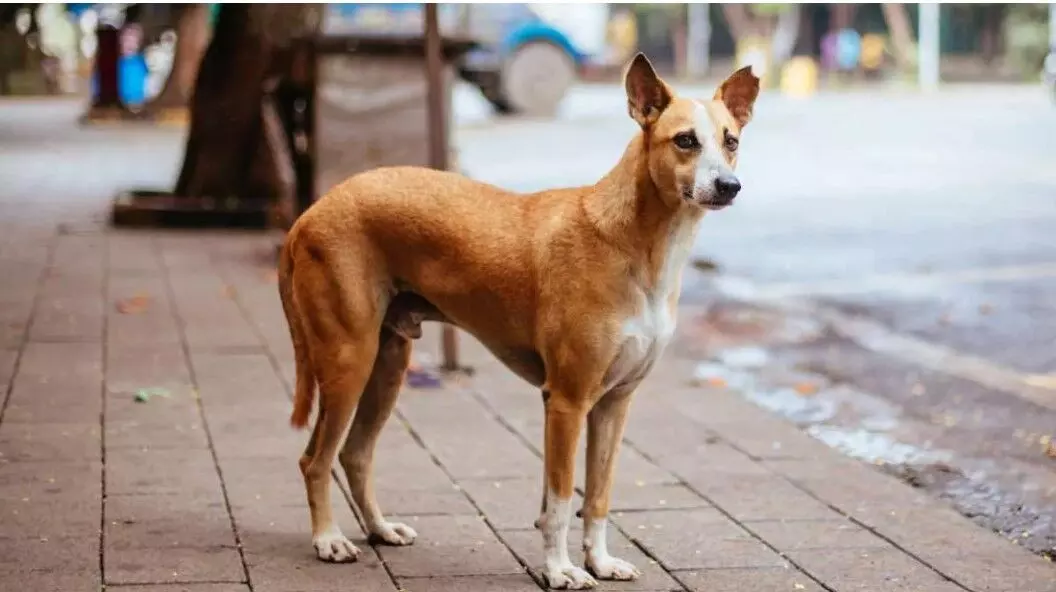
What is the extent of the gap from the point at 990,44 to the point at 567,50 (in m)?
21.5

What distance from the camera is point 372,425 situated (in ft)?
18.5

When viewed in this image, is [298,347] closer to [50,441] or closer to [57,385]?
[50,441]

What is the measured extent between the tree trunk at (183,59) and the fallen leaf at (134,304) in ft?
63.0

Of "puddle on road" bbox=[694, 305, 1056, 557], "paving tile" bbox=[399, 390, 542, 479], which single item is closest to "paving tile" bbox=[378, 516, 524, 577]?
"paving tile" bbox=[399, 390, 542, 479]

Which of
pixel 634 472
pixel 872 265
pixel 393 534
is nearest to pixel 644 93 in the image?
pixel 393 534

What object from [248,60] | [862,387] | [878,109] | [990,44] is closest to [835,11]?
[990,44]

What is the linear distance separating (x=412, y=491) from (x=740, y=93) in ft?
7.20

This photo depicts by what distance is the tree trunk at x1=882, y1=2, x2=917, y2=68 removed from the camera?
4619cm

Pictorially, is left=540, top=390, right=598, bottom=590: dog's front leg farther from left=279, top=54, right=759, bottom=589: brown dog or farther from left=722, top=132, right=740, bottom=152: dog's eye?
left=722, top=132, right=740, bottom=152: dog's eye

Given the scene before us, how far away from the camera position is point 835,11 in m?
49.6

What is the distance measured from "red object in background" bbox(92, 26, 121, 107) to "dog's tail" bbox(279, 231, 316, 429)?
81.9 feet

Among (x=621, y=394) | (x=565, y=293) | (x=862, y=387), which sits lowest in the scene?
(x=862, y=387)

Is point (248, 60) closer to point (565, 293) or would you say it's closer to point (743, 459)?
point (743, 459)

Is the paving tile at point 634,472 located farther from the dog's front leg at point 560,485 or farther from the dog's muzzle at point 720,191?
the dog's muzzle at point 720,191
